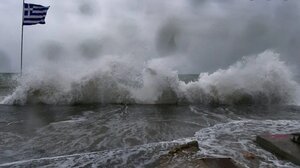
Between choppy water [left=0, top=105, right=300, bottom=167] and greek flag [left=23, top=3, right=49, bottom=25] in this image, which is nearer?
choppy water [left=0, top=105, right=300, bottom=167]

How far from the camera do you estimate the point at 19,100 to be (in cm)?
1472

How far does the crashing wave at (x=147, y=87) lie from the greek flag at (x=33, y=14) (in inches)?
99.8

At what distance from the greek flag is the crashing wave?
253 centimetres

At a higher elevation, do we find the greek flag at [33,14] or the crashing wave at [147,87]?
the greek flag at [33,14]

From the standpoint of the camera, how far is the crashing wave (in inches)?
590

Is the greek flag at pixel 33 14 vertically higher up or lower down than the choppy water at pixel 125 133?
higher up

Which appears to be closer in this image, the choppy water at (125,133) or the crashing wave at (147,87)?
the choppy water at (125,133)

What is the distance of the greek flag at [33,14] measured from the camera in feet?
51.8

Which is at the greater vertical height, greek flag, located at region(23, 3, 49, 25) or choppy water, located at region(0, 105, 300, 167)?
greek flag, located at region(23, 3, 49, 25)

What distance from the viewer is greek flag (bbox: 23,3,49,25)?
15.8 meters

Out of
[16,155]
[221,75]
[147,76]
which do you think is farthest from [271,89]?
[16,155]

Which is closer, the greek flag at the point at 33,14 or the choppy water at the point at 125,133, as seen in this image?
the choppy water at the point at 125,133

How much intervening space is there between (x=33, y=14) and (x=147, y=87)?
6.56 meters

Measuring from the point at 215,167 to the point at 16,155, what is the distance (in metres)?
3.62
